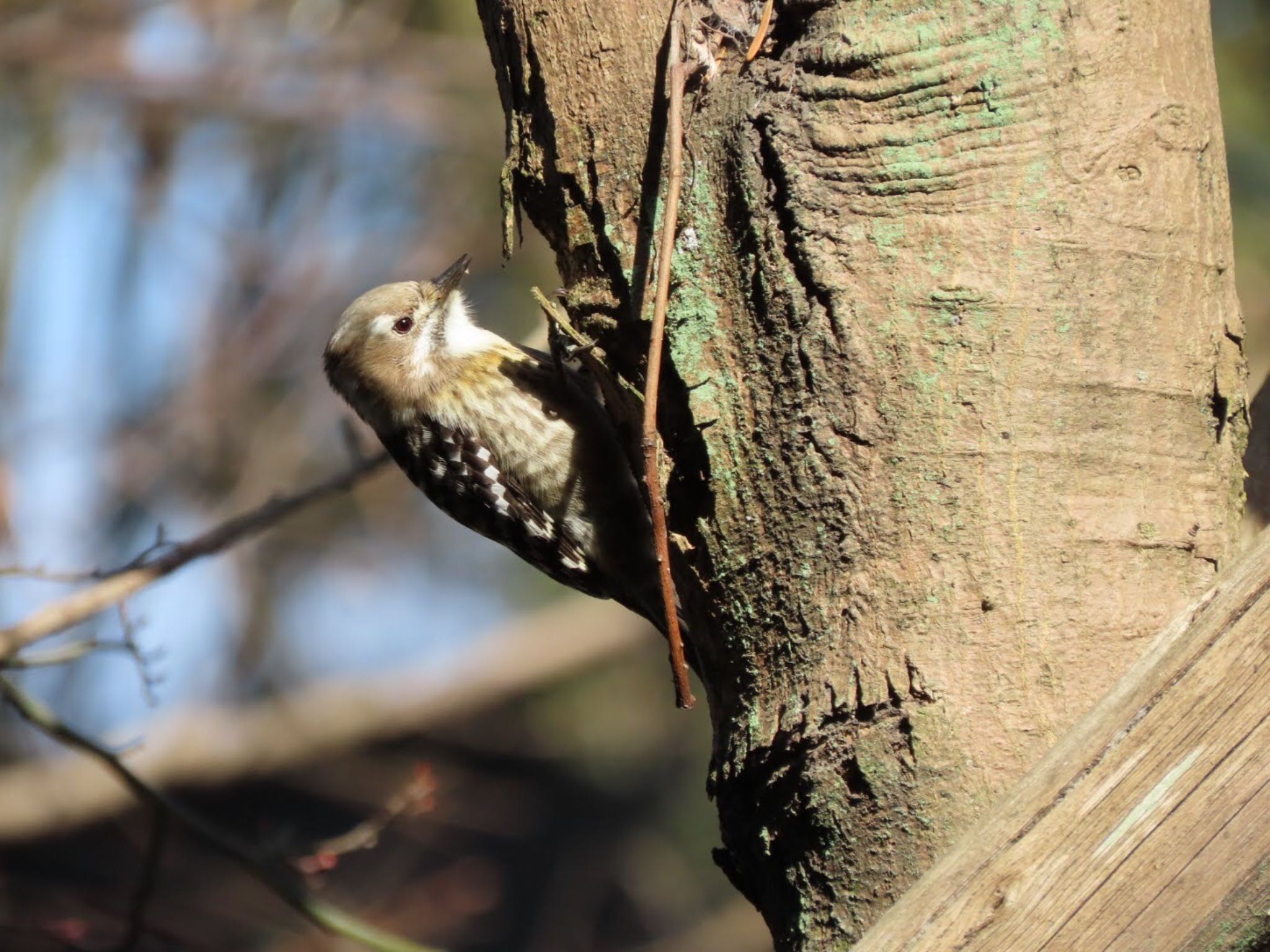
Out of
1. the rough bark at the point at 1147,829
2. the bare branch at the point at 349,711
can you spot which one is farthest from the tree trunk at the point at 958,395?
the bare branch at the point at 349,711

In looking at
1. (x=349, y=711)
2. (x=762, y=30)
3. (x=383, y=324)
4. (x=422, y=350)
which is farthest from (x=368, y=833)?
(x=349, y=711)

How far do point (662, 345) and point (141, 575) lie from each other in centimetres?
210

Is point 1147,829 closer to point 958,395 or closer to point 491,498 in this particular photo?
point 958,395

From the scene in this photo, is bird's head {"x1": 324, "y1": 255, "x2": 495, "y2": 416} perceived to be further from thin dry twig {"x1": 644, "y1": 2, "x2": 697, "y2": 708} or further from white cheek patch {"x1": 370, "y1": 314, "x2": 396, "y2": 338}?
thin dry twig {"x1": 644, "y1": 2, "x2": 697, "y2": 708}

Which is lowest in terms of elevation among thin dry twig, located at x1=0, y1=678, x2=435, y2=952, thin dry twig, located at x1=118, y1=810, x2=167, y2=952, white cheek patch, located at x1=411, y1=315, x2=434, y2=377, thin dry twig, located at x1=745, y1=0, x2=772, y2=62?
thin dry twig, located at x1=118, y1=810, x2=167, y2=952

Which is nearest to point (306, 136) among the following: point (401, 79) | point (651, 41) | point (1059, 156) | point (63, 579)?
point (401, 79)

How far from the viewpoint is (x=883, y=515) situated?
209 cm

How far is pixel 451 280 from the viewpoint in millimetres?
4637

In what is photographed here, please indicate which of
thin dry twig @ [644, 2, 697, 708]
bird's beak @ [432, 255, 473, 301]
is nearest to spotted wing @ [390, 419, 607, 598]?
bird's beak @ [432, 255, 473, 301]

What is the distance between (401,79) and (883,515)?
6.26 metres

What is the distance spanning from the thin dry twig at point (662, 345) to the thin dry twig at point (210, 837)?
5.10 ft

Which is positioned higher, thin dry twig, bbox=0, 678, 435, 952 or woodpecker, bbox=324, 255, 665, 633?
woodpecker, bbox=324, 255, 665, 633

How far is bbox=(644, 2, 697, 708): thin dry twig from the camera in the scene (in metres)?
2.22

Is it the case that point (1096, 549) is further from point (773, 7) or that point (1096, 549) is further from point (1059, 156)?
point (773, 7)
